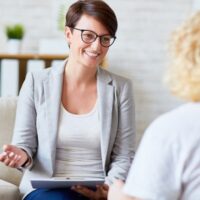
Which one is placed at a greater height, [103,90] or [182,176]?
[182,176]

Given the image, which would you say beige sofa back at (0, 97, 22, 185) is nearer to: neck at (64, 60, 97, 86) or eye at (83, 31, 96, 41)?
neck at (64, 60, 97, 86)

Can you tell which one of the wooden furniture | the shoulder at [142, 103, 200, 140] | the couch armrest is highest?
the shoulder at [142, 103, 200, 140]

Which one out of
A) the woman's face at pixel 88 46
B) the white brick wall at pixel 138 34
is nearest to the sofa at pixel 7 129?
the woman's face at pixel 88 46

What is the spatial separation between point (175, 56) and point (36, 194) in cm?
92

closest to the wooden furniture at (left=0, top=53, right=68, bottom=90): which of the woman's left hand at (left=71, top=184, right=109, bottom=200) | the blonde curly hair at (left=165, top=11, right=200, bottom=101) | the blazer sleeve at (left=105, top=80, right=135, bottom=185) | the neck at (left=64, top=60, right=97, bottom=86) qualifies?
the neck at (left=64, top=60, right=97, bottom=86)

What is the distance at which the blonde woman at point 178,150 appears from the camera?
888mm

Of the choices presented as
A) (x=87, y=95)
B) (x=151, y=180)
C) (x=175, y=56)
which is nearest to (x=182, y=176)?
(x=151, y=180)

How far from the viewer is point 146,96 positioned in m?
3.36

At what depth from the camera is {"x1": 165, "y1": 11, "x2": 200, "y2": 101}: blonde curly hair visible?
92 centimetres

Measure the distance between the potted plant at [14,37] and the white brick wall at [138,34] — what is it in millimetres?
142

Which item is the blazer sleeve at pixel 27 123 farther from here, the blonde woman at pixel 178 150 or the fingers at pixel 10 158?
the blonde woman at pixel 178 150

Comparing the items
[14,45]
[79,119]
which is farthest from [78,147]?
[14,45]

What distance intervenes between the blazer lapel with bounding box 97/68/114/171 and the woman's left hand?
17cm

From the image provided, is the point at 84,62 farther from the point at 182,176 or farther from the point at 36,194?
the point at 182,176
